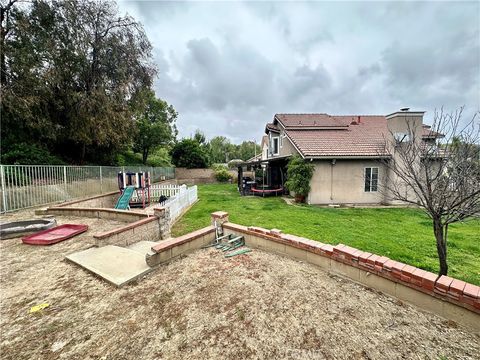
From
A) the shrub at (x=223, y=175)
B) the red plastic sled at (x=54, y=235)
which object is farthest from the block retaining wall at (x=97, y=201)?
the shrub at (x=223, y=175)

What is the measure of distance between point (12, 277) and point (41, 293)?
101 centimetres

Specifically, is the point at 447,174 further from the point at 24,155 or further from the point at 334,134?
the point at 24,155

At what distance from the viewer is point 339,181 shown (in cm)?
1145

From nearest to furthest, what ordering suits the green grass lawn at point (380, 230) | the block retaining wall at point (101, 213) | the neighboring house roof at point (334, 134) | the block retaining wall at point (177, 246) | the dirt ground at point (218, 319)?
the dirt ground at point (218, 319) → the block retaining wall at point (177, 246) → the green grass lawn at point (380, 230) → the block retaining wall at point (101, 213) → the neighboring house roof at point (334, 134)

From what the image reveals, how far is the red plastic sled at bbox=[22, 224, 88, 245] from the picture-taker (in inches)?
186

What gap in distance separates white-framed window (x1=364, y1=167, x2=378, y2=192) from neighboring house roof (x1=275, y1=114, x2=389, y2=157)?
0.99 meters

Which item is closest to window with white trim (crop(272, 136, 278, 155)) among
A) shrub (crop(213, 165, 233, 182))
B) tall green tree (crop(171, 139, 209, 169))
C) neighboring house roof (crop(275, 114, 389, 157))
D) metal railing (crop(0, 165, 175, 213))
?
neighboring house roof (crop(275, 114, 389, 157))

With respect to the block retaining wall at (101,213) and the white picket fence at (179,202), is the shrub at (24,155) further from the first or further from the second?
the white picket fence at (179,202)

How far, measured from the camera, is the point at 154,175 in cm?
1966

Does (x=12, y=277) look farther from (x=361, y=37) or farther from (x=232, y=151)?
(x=232, y=151)

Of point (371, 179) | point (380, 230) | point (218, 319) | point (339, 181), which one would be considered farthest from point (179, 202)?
point (371, 179)

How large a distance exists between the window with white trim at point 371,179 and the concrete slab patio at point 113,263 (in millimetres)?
11891

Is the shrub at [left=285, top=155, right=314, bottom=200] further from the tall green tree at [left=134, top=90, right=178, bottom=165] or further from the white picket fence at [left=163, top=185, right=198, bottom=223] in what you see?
the tall green tree at [left=134, top=90, right=178, bottom=165]

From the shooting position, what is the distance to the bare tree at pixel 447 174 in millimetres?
3131
